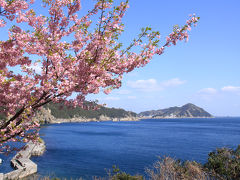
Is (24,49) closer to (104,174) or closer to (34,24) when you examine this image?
(34,24)

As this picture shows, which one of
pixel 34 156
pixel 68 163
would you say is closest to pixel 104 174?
pixel 68 163

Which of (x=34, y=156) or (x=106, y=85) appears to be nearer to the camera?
(x=106, y=85)

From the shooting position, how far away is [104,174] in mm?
35594

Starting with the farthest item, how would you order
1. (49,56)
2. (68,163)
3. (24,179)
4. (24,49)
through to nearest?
(68,163) → (24,179) → (24,49) → (49,56)

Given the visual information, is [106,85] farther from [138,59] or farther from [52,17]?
[52,17]

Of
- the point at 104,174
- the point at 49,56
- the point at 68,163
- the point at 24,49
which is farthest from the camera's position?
the point at 68,163

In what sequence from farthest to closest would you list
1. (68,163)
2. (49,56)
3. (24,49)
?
1. (68,163)
2. (24,49)
3. (49,56)

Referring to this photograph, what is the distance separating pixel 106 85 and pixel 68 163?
38704mm

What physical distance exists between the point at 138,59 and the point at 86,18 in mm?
2258

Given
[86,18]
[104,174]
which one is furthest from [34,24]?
[104,174]

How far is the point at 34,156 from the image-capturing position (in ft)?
155

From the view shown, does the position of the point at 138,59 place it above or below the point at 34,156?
above

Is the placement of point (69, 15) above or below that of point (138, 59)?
above

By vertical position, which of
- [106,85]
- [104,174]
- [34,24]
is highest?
[34,24]
